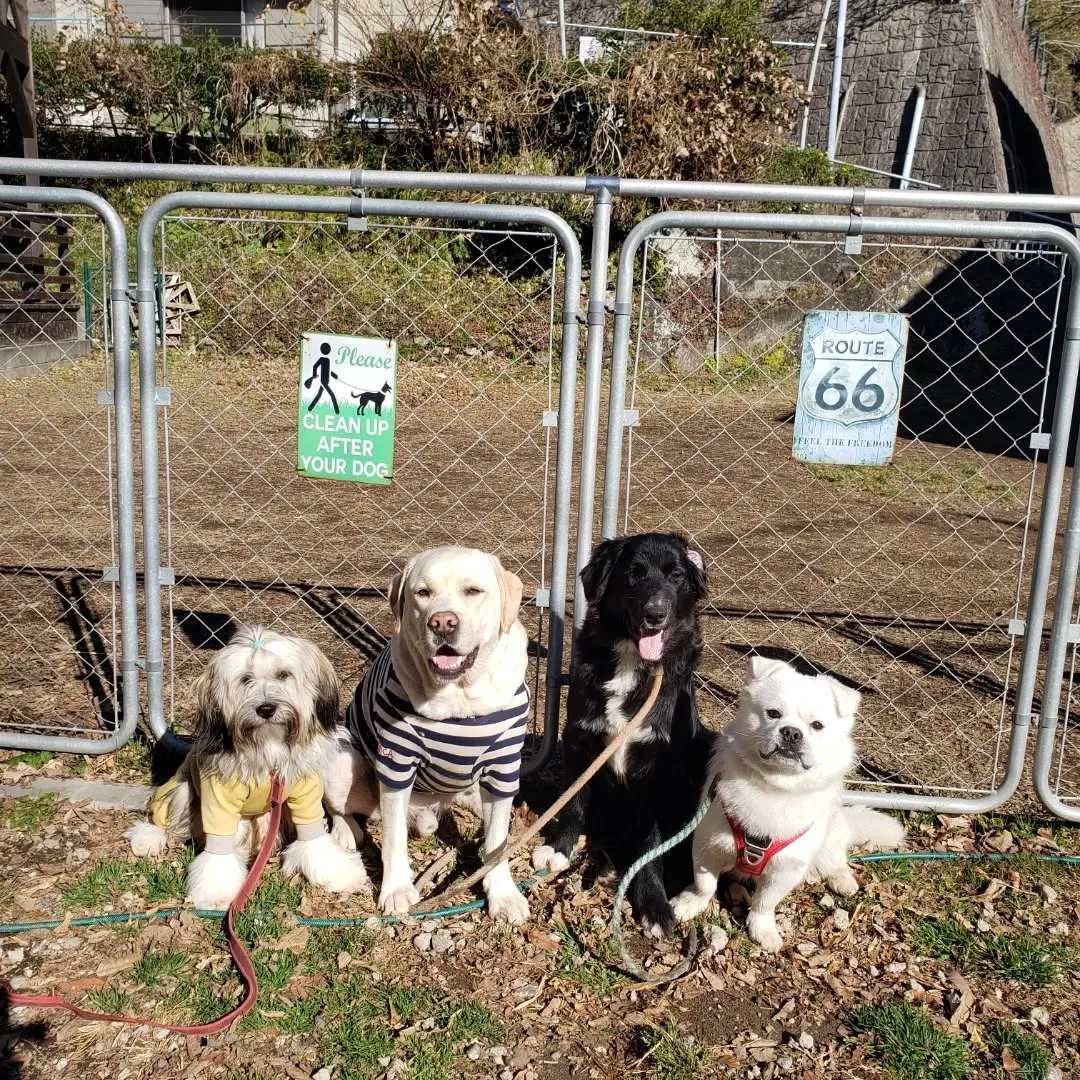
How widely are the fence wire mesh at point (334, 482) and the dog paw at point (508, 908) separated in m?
0.93

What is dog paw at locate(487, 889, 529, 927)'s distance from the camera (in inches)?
119

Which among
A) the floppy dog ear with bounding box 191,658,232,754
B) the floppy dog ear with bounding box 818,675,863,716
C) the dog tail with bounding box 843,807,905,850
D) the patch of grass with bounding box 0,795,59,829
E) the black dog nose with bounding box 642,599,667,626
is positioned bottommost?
the patch of grass with bounding box 0,795,59,829

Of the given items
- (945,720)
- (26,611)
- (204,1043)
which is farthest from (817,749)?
(26,611)

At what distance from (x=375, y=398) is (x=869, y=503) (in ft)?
21.6

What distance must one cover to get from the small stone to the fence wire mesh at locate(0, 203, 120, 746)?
1580 mm

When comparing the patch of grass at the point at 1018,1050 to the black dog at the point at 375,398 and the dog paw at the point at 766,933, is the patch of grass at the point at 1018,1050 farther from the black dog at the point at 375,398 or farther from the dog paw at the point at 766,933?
the black dog at the point at 375,398

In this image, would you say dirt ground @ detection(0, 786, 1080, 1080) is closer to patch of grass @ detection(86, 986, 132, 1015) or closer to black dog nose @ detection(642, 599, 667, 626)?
patch of grass @ detection(86, 986, 132, 1015)

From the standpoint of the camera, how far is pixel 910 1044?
2553mm

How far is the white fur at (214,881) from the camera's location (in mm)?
2988

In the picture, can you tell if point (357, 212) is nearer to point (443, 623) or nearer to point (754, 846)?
point (443, 623)

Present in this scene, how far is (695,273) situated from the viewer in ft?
43.7

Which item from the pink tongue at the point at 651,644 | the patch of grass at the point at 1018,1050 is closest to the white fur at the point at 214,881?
the pink tongue at the point at 651,644

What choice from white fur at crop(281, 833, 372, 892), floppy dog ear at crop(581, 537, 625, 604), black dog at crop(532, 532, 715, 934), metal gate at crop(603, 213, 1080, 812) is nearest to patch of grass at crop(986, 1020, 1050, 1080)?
black dog at crop(532, 532, 715, 934)

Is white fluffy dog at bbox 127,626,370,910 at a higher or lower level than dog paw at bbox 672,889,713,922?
higher
